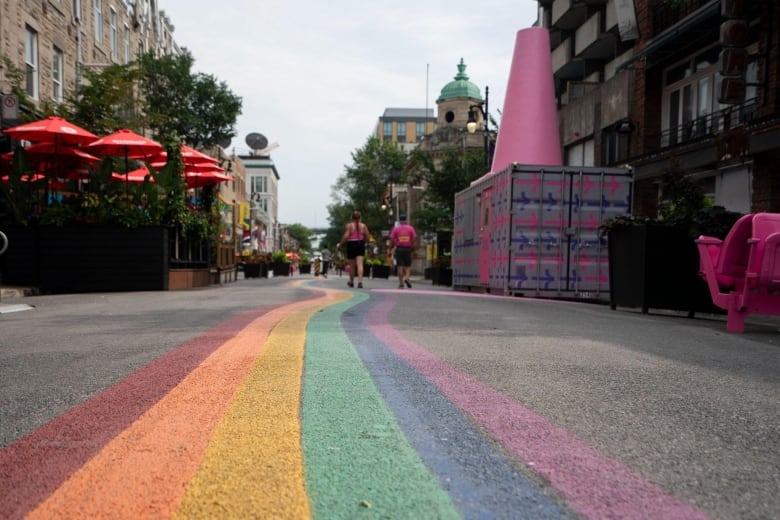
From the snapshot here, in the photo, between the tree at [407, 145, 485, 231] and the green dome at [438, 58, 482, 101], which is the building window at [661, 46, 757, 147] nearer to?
the tree at [407, 145, 485, 231]

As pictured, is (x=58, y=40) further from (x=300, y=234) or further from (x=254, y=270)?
(x=300, y=234)

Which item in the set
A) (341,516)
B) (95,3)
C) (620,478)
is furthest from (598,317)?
(95,3)

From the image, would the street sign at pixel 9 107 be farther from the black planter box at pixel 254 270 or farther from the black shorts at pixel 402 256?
the black planter box at pixel 254 270

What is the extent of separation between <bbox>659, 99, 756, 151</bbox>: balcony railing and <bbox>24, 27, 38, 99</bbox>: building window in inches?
779

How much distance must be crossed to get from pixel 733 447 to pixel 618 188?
37.4 feet

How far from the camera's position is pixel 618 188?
13.0m

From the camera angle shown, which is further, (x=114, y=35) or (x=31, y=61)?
(x=114, y=35)

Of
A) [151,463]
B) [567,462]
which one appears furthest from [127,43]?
[567,462]

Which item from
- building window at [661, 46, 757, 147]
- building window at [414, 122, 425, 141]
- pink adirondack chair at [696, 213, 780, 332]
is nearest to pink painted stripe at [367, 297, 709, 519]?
pink adirondack chair at [696, 213, 780, 332]

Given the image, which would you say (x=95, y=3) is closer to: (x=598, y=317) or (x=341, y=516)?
(x=598, y=317)

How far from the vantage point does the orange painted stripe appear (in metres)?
1.57

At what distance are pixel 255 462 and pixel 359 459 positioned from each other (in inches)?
11.9

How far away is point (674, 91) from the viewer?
2223cm

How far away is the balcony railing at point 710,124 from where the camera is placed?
17609mm
